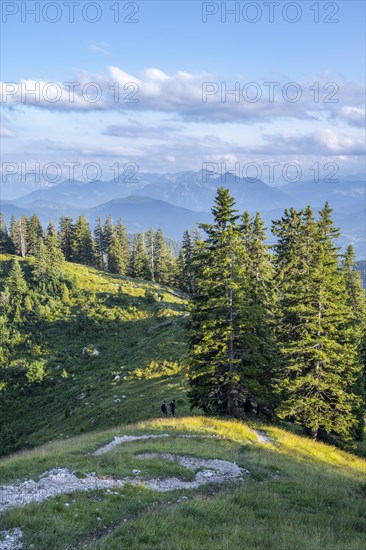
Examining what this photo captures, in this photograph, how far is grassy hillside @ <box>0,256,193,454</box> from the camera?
37.2 metres

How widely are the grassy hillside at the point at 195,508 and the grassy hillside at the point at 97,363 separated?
1202 centimetres

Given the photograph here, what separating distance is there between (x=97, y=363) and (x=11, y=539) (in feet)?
144

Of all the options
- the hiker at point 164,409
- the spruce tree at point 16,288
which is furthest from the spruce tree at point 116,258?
the hiker at point 164,409

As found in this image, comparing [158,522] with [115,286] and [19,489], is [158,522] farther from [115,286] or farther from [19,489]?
[115,286]

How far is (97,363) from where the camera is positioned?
52.1 meters

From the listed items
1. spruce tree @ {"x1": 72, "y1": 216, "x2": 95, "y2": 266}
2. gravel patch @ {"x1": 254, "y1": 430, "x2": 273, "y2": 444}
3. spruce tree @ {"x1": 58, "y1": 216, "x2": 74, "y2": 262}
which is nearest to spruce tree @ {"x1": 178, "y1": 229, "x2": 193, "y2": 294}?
spruce tree @ {"x1": 72, "y1": 216, "x2": 95, "y2": 266}

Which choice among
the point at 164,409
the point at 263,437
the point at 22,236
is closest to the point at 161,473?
the point at 263,437

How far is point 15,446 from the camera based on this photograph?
37.0 metres

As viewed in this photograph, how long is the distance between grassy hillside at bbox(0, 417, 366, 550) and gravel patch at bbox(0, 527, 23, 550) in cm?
15

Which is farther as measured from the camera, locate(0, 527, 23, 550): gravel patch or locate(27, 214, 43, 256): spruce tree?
locate(27, 214, 43, 256): spruce tree

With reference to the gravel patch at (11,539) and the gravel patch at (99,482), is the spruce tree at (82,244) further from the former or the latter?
the gravel patch at (11,539)

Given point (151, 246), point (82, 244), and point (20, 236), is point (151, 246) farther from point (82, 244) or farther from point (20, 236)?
point (20, 236)

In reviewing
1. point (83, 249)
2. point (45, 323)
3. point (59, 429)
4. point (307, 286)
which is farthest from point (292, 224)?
point (83, 249)

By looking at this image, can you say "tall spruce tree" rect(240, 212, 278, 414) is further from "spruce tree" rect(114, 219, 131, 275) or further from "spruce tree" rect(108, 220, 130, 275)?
"spruce tree" rect(114, 219, 131, 275)
